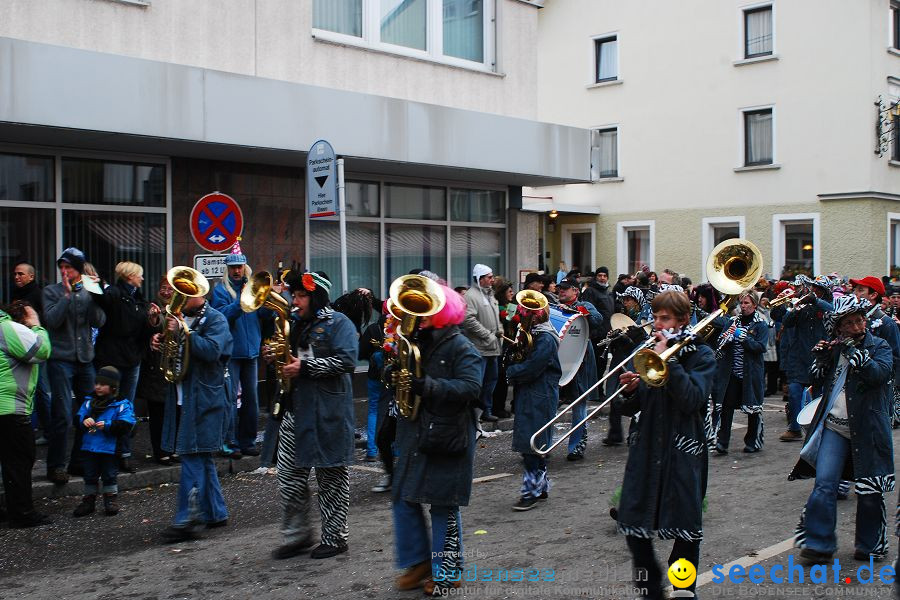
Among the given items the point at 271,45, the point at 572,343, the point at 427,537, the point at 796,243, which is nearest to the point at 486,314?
the point at 572,343

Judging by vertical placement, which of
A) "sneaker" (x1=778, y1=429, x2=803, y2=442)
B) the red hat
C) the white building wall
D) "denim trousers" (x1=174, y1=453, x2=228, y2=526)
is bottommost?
"sneaker" (x1=778, y1=429, x2=803, y2=442)

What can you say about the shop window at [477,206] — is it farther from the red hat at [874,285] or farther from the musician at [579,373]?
the red hat at [874,285]

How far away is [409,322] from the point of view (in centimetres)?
551

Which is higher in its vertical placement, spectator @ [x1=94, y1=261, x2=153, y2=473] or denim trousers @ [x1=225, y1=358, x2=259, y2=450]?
spectator @ [x1=94, y1=261, x2=153, y2=473]

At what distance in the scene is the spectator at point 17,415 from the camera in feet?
24.0

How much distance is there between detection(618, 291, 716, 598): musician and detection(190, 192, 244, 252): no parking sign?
6606mm

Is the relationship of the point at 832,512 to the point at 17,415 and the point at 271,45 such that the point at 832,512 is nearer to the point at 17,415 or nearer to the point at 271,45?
the point at 17,415

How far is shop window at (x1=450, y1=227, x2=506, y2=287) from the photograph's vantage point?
52.4ft

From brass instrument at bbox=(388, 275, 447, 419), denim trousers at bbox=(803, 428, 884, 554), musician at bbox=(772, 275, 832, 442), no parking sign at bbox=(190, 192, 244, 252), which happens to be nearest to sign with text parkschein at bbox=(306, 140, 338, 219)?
no parking sign at bbox=(190, 192, 244, 252)

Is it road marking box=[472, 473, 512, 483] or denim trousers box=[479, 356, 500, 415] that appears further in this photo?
denim trousers box=[479, 356, 500, 415]

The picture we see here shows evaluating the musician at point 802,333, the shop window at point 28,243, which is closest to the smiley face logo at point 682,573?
the musician at point 802,333

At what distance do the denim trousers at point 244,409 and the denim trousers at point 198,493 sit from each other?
2.39m

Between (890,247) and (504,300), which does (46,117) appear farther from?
(890,247)

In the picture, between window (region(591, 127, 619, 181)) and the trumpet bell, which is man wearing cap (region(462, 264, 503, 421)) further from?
window (region(591, 127, 619, 181))
